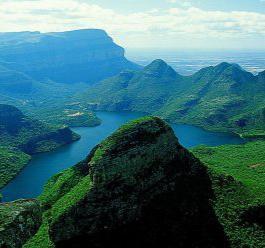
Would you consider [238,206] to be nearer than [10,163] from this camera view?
Yes

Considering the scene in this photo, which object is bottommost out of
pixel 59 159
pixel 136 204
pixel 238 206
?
pixel 59 159

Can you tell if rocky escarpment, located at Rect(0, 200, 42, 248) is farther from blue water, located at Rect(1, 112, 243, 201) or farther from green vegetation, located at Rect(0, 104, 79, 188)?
green vegetation, located at Rect(0, 104, 79, 188)

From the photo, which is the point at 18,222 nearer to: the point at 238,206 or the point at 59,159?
the point at 238,206

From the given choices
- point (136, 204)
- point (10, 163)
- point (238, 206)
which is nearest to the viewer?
point (136, 204)

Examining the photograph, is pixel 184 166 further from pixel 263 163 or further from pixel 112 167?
pixel 263 163

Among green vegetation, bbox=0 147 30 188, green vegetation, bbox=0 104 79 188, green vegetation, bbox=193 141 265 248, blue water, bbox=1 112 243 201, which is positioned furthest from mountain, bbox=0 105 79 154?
green vegetation, bbox=193 141 265 248

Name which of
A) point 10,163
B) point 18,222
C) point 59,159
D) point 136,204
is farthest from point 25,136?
point 136,204
